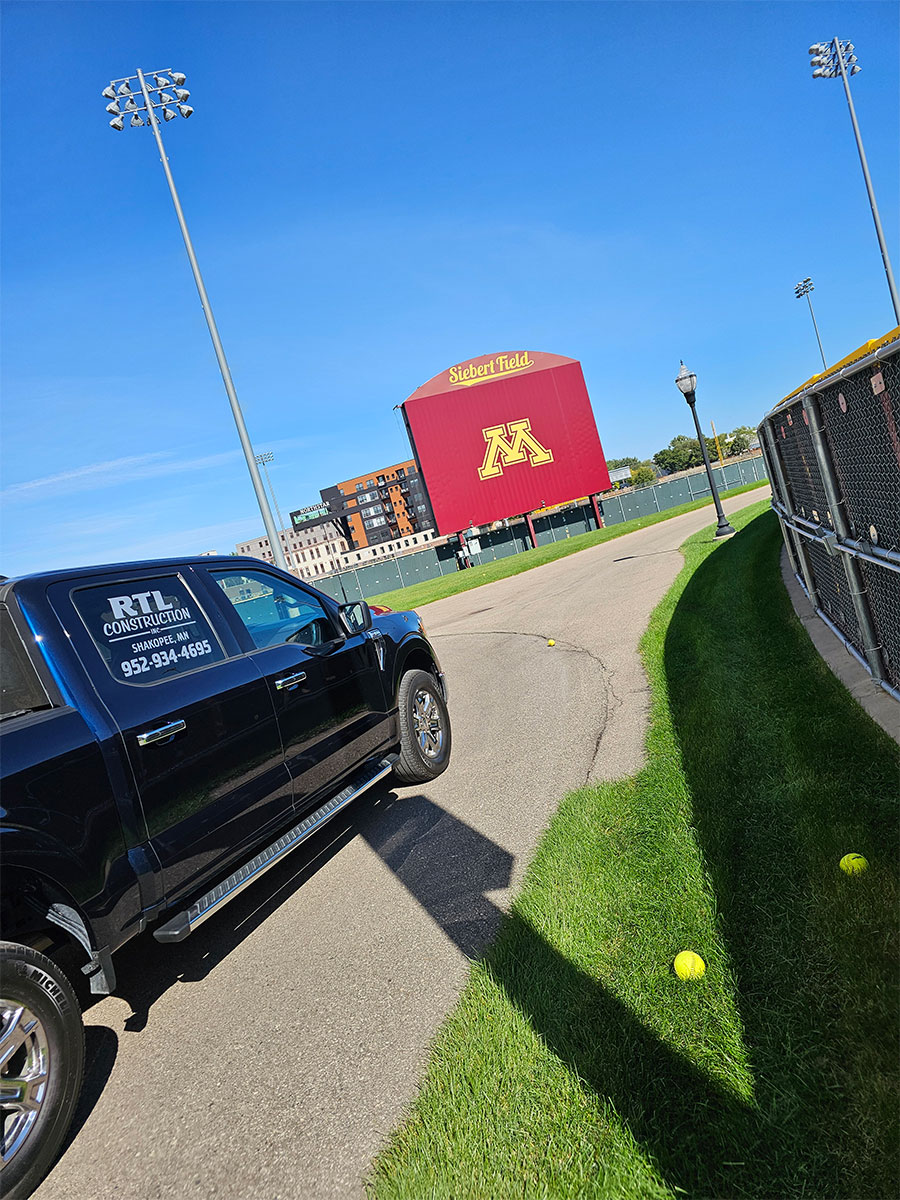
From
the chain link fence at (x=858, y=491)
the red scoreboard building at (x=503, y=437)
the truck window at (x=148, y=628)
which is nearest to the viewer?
the truck window at (x=148, y=628)

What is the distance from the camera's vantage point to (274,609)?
15.4 feet

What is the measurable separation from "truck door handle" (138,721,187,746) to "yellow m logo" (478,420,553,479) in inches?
1925

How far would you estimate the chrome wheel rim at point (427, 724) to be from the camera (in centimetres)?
570

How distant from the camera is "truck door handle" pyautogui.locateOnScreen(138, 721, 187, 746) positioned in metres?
3.22

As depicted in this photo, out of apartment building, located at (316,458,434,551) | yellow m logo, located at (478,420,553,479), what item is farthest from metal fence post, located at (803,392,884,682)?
apartment building, located at (316,458,434,551)

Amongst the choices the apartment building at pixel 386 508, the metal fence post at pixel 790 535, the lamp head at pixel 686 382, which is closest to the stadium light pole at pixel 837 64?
the lamp head at pixel 686 382

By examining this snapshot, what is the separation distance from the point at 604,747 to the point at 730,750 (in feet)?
3.44

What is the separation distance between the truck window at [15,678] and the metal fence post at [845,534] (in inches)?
172

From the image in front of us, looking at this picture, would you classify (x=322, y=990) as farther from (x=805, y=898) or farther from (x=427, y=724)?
(x=427, y=724)

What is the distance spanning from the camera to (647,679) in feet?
22.8

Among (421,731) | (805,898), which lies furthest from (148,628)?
(805,898)

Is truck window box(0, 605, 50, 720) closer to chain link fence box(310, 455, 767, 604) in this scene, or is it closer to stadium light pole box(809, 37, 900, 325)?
stadium light pole box(809, 37, 900, 325)

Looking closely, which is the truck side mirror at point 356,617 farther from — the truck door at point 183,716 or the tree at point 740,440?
the tree at point 740,440

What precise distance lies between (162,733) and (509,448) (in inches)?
1957
